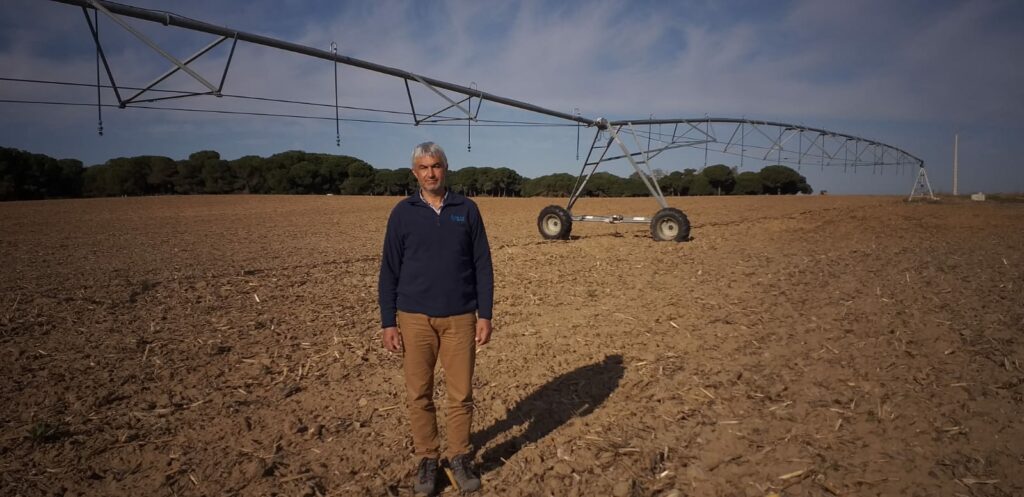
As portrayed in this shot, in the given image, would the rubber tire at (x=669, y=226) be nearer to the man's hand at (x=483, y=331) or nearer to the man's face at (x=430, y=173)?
the man's hand at (x=483, y=331)

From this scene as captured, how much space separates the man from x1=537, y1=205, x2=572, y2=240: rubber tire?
11.1 metres

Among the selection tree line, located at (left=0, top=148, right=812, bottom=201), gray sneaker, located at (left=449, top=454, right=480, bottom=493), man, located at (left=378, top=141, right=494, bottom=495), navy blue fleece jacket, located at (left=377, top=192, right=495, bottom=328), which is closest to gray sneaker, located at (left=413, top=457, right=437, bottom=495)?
man, located at (left=378, top=141, right=494, bottom=495)

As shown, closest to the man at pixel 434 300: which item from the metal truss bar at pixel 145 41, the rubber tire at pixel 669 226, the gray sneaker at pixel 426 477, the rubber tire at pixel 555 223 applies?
the gray sneaker at pixel 426 477

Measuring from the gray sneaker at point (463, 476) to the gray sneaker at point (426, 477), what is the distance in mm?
122

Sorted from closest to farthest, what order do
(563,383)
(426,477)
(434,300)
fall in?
1. (434,300)
2. (426,477)
3. (563,383)

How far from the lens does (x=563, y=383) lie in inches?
178

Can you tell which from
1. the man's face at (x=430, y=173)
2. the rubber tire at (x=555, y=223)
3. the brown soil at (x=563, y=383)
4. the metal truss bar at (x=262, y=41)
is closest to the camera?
the man's face at (x=430, y=173)

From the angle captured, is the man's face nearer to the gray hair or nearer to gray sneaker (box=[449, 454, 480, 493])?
the gray hair

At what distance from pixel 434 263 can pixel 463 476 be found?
132 cm

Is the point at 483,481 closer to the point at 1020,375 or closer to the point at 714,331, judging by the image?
the point at 714,331

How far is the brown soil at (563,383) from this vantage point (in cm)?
312

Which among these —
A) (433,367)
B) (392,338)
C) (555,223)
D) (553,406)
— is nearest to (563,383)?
(553,406)

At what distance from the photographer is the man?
2932 millimetres

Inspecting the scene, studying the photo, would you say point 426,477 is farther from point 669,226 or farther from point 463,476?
point 669,226
